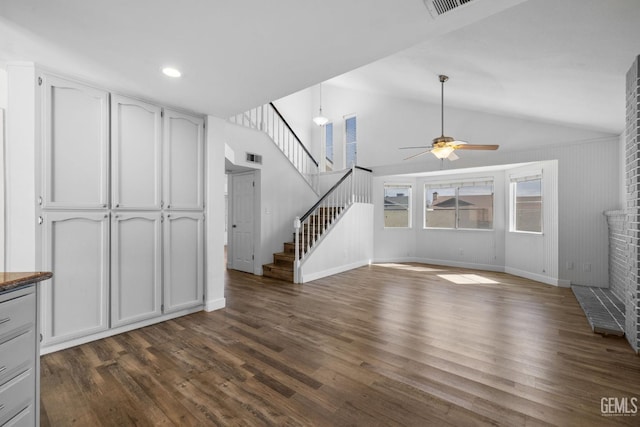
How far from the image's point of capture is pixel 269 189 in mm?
5934

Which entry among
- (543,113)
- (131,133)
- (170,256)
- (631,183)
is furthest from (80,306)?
(543,113)

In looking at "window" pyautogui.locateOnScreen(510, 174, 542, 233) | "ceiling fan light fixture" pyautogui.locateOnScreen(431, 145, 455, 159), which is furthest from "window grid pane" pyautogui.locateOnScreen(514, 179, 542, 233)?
"ceiling fan light fixture" pyautogui.locateOnScreen(431, 145, 455, 159)

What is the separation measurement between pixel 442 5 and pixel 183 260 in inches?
139

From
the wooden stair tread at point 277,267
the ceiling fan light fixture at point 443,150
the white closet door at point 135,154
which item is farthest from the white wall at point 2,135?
the ceiling fan light fixture at point 443,150

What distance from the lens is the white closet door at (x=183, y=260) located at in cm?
328

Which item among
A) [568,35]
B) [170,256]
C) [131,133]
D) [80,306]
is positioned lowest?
[80,306]

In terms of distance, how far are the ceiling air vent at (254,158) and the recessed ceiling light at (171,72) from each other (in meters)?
2.93

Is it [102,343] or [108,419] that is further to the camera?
[102,343]

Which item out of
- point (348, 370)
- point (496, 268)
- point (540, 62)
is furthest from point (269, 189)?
point (496, 268)

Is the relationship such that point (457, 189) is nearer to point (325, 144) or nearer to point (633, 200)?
point (325, 144)

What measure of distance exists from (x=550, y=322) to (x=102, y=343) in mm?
4987

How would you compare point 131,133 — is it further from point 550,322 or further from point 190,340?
point 550,322

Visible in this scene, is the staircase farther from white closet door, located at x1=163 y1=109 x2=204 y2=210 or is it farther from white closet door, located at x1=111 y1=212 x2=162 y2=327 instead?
white closet door, located at x1=111 y1=212 x2=162 y2=327

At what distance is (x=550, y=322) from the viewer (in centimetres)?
334
